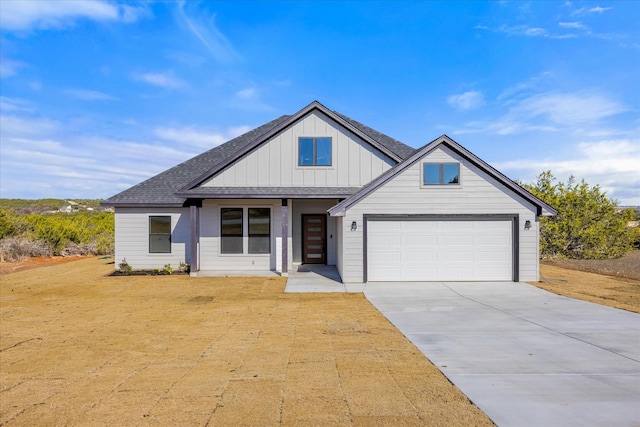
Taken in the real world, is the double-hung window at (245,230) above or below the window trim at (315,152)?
below

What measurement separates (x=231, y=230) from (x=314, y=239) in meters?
4.04

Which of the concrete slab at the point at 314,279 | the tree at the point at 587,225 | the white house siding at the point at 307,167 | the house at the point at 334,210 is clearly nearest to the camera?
the concrete slab at the point at 314,279

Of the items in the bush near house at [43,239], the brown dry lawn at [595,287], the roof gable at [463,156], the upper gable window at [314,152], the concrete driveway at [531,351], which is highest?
the upper gable window at [314,152]

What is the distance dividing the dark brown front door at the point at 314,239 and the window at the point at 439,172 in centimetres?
A: 573

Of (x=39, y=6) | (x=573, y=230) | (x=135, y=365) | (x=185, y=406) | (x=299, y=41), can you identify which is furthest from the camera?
(x=573, y=230)

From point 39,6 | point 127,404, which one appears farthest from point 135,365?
point 39,6

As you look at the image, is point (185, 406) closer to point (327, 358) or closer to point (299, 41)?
point (327, 358)

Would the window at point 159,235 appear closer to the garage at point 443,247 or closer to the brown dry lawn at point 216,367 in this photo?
the brown dry lawn at point 216,367

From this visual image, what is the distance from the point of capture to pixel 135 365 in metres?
5.41

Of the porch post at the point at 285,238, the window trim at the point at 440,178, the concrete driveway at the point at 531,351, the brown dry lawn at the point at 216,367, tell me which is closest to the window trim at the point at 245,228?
the porch post at the point at 285,238

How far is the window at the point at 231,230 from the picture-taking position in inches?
612

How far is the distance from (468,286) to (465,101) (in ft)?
34.1

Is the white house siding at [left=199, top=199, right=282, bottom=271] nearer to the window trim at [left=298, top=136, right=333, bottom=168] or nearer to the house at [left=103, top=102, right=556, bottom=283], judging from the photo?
the house at [left=103, top=102, right=556, bottom=283]

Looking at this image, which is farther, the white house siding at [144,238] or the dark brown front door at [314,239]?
the dark brown front door at [314,239]
